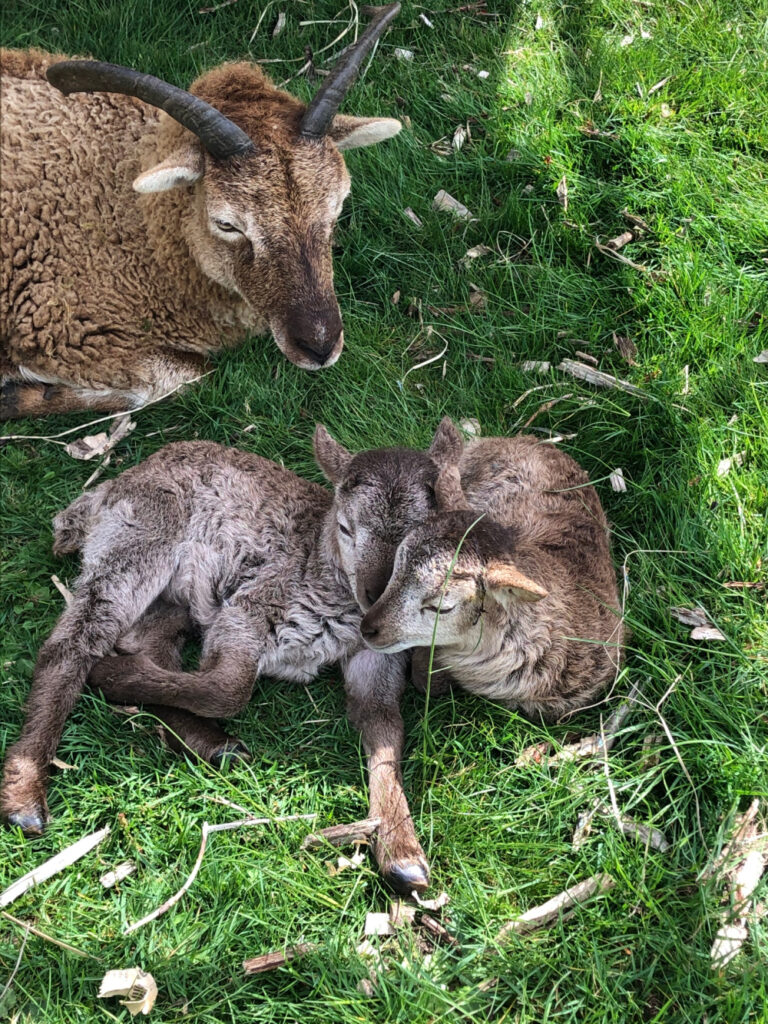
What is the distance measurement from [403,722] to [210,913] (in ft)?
3.79

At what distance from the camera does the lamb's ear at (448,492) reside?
169 inches

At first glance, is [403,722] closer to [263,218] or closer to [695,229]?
[263,218]

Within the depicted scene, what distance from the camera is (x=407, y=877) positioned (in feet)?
12.3

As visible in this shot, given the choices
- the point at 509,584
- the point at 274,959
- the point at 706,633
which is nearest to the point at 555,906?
the point at 274,959

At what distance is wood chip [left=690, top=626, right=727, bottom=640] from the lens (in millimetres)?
4262

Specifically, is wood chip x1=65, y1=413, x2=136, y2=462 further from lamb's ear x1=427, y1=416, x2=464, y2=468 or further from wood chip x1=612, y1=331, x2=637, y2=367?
wood chip x1=612, y1=331, x2=637, y2=367

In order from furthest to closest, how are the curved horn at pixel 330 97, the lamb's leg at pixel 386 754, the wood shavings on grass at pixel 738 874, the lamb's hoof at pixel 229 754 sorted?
the curved horn at pixel 330 97 → the lamb's hoof at pixel 229 754 → the lamb's leg at pixel 386 754 → the wood shavings on grass at pixel 738 874

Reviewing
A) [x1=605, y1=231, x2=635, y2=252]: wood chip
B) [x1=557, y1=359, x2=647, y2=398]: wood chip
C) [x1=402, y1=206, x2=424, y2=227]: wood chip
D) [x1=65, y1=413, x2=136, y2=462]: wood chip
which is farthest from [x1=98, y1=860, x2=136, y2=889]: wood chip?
[x1=605, y1=231, x2=635, y2=252]: wood chip

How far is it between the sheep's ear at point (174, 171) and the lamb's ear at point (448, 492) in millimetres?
2172

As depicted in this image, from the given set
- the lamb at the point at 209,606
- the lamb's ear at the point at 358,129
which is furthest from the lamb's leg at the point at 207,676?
the lamb's ear at the point at 358,129

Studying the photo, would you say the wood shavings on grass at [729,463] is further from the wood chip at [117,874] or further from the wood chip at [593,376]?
the wood chip at [117,874]

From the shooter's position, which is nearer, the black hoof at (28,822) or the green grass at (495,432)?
the green grass at (495,432)

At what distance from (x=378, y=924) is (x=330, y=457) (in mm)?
2102

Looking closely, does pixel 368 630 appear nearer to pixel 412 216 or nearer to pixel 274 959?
pixel 274 959
